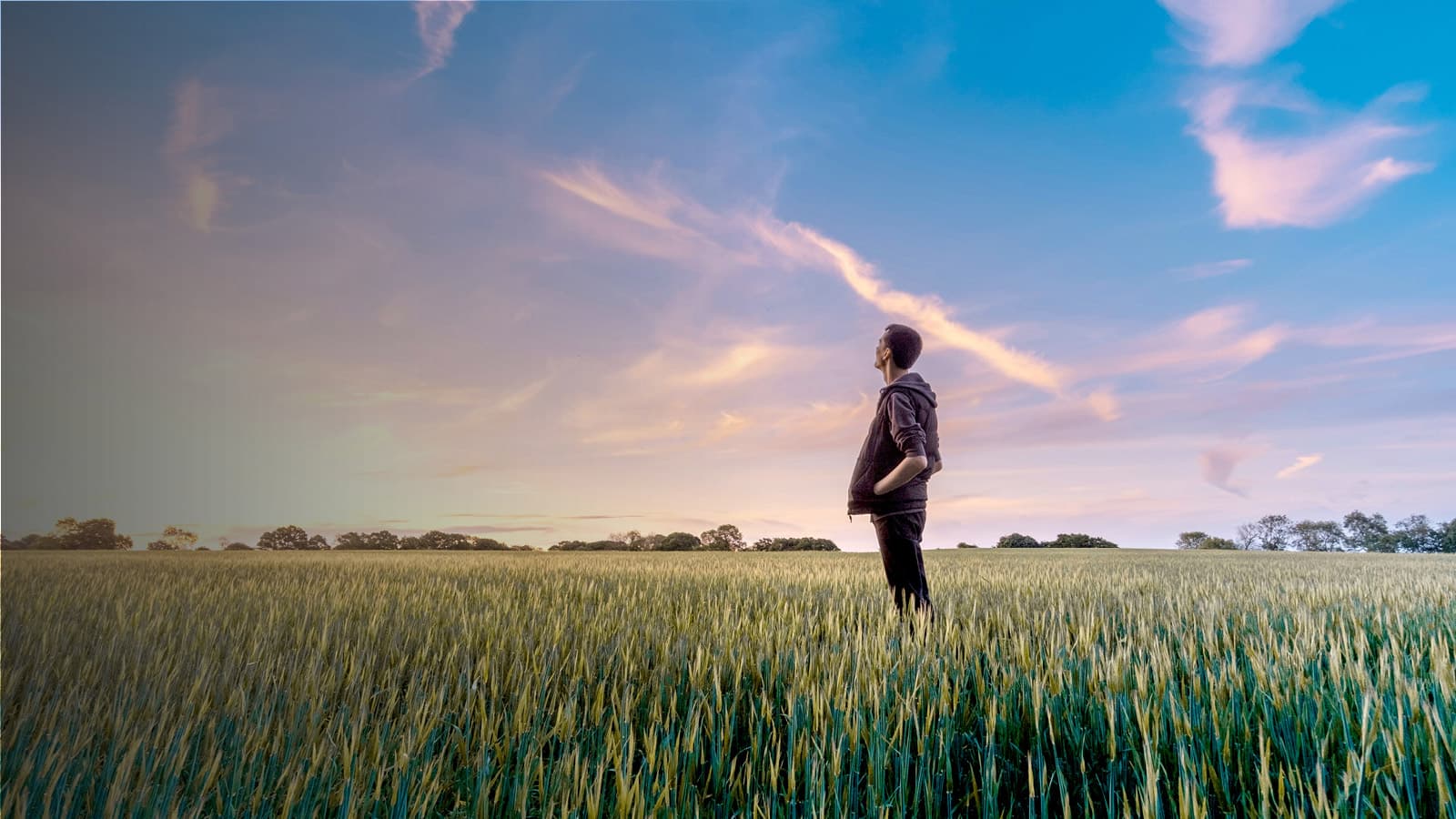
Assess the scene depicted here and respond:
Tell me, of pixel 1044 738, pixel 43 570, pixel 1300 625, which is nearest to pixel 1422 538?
pixel 1300 625

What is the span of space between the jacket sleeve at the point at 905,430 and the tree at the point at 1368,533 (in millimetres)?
69049

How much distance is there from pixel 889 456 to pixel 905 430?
0.40 m

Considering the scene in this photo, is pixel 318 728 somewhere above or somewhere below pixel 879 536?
below

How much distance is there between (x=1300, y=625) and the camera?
4.44 metres

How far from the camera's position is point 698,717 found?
2.25 meters

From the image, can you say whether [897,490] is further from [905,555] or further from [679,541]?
[679,541]

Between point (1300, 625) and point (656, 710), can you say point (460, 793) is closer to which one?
point (656, 710)

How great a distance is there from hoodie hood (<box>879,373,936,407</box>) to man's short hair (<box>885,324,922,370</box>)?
0.65ft

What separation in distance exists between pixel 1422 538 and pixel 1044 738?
7053cm

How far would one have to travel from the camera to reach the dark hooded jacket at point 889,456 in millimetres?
4301

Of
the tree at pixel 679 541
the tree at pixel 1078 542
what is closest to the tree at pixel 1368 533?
the tree at pixel 1078 542

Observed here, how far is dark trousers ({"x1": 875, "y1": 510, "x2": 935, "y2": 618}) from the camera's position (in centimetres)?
434

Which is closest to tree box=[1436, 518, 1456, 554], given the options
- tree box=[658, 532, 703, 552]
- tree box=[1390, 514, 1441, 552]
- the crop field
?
tree box=[1390, 514, 1441, 552]

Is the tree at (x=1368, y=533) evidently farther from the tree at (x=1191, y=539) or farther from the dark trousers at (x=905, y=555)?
Answer: the dark trousers at (x=905, y=555)
